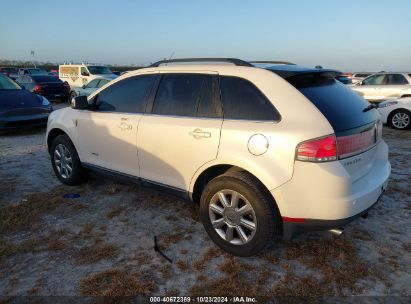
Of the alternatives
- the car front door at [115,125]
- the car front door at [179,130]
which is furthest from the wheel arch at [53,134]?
the car front door at [179,130]

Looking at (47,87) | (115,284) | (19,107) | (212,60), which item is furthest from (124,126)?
(47,87)

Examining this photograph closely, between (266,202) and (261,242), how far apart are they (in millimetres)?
382

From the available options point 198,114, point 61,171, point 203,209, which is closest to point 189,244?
point 203,209

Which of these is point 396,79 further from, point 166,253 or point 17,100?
point 166,253

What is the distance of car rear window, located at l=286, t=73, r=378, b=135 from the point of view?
2.95 meters

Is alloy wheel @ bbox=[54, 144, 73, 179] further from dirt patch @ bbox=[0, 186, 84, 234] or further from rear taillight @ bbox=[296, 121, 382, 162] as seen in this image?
rear taillight @ bbox=[296, 121, 382, 162]

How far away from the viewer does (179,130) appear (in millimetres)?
3574

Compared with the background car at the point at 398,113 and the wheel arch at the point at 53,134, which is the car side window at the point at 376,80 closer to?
the background car at the point at 398,113

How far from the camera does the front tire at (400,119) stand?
10.1 metres

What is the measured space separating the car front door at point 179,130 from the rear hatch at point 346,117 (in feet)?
2.73

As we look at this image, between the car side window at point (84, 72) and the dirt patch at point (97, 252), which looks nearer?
the dirt patch at point (97, 252)

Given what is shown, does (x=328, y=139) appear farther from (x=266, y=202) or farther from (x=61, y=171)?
(x=61, y=171)

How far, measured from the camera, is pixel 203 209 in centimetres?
347

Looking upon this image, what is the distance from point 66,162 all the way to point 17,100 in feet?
17.7
